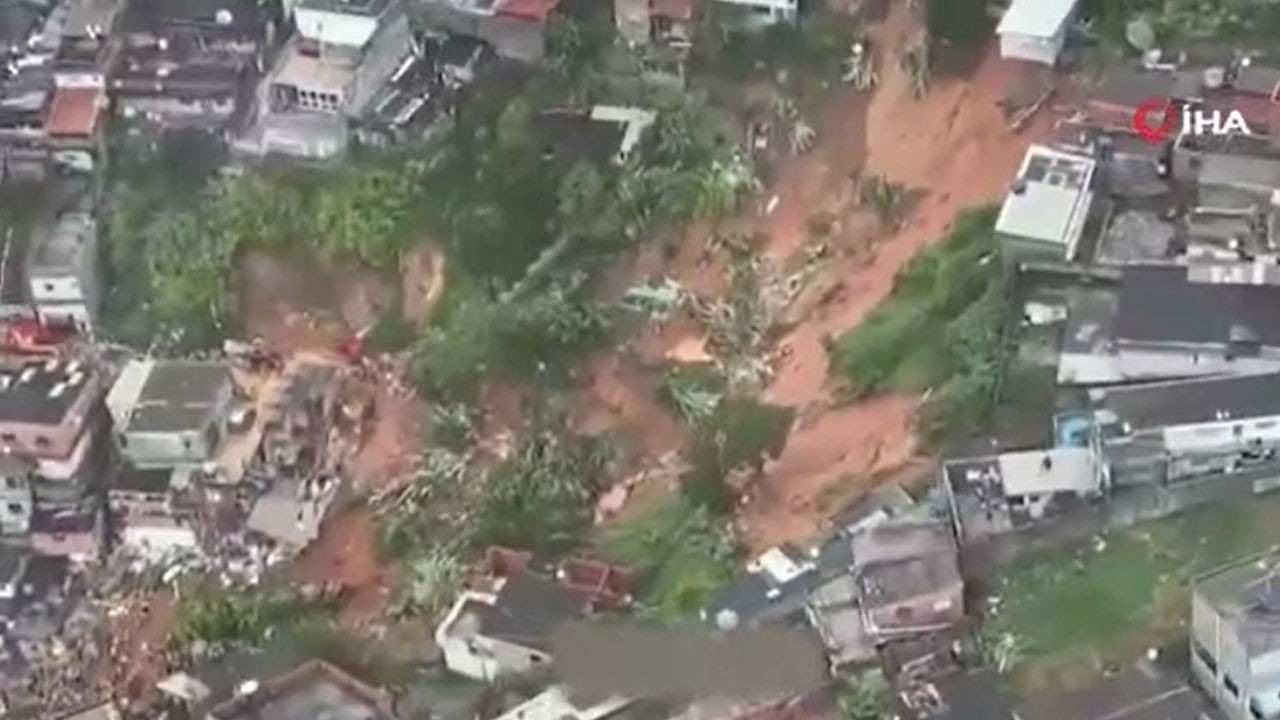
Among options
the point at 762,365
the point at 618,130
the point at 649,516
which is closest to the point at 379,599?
the point at 649,516

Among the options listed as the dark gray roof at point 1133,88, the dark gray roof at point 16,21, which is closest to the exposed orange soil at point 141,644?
the dark gray roof at point 16,21

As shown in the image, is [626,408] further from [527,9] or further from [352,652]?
[527,9]

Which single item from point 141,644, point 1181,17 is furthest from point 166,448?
point 1181,17

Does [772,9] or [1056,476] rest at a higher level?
[772,9]

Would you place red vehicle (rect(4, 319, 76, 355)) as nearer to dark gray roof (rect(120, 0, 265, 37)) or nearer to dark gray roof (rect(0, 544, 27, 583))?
dark gray roof (rect(0, 544, 27, 583))

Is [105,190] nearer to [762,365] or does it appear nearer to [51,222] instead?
[51,222]

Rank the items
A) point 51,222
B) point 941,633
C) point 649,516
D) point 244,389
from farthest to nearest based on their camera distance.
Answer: point 51,222 → point 244,389 → point 649,516 → point 941,633

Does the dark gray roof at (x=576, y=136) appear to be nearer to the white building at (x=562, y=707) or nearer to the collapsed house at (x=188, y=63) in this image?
the collapsed house at (x=188, y=63)
